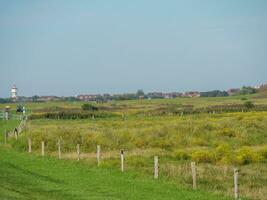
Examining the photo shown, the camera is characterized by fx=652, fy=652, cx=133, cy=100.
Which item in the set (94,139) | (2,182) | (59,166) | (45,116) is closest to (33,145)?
(94,139)

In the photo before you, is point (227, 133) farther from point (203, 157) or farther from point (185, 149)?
point (203, 157)

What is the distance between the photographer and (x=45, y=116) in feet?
308

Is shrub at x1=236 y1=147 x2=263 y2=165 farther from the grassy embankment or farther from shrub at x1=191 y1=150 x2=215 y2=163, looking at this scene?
the grassy embankment

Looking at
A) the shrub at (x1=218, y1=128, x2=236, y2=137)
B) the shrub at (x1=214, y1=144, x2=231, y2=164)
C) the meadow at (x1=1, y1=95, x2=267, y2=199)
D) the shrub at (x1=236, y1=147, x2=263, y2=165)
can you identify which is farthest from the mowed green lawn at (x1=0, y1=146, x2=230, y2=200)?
the shrub at (x1=218, y1=128, x2=236, y2=137)

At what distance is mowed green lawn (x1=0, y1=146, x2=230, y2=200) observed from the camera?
67.2 ft

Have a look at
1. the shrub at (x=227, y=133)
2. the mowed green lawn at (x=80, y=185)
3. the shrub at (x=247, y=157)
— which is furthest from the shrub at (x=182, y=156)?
the shrub at (x=227, y=133)

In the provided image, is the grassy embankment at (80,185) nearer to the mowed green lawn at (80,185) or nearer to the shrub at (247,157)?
the mowed green lawn at (80,185)

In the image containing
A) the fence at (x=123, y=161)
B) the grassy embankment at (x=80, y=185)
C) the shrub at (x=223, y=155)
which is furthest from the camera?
the shrub at (x=223, y=155)

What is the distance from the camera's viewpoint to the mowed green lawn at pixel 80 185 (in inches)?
806

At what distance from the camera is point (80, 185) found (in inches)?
930

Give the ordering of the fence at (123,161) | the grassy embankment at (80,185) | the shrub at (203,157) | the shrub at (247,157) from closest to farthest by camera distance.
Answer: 1. the grassy embankment at (80,185)
2. the fence at (123,161)
3. the shrub at (247,157)
4. the shrub at (203,157)

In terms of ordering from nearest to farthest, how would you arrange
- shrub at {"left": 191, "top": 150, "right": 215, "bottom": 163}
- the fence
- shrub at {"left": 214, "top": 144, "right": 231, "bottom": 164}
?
1. the fence
2. shrub at {"left": 214, "top": 144, "right": 231, "bottom": 164}
3. shrub at {"left": 191, "top": 150, "right": 215, "bottom": 163}

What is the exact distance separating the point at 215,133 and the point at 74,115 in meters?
46.1

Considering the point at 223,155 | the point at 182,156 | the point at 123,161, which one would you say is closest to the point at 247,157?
the point at 223,155
